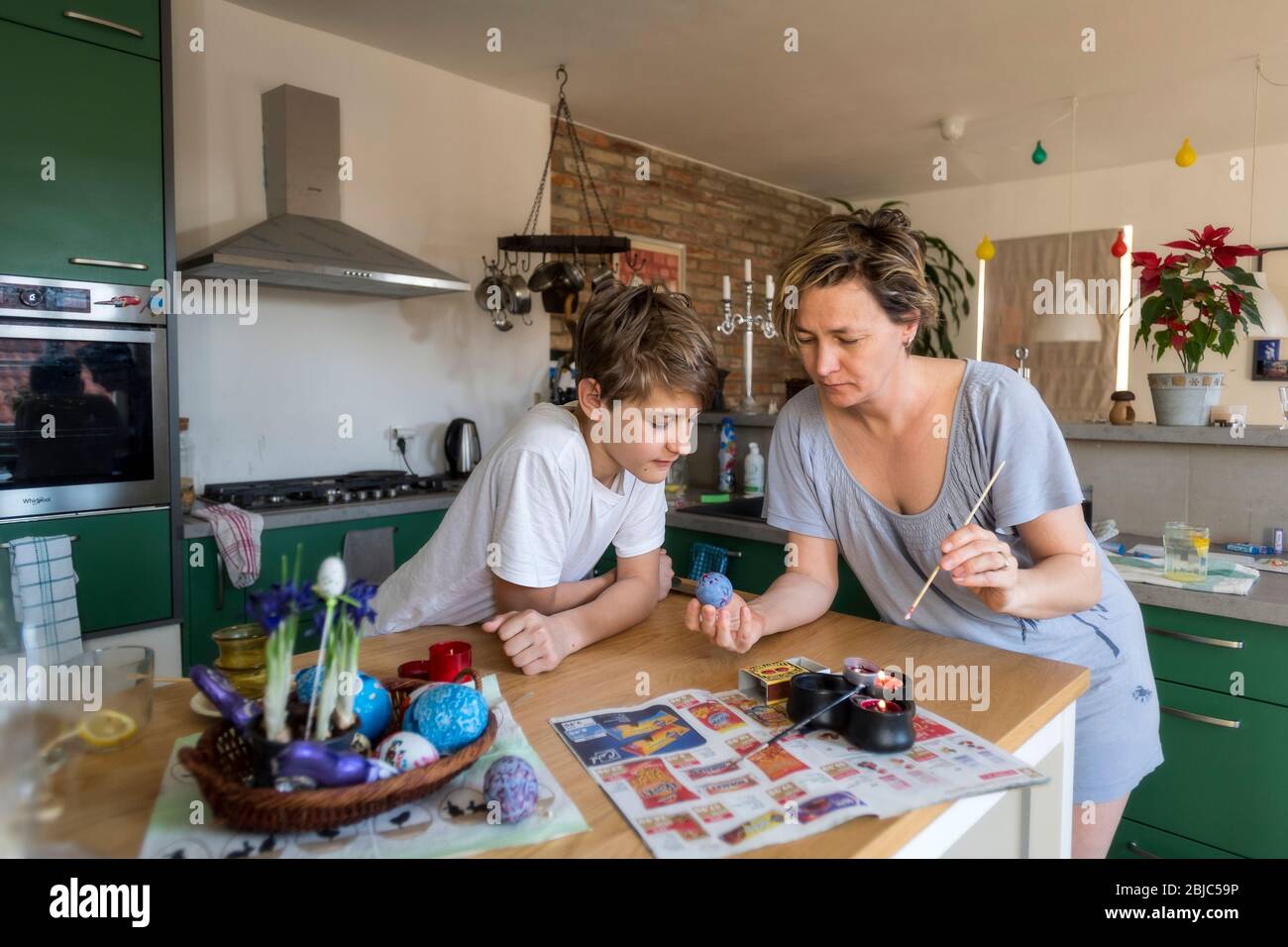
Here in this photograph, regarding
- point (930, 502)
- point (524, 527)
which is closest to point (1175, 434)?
point (930, 502)

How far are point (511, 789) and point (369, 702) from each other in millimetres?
197

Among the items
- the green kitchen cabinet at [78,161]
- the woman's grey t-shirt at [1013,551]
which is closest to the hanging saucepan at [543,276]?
the green kitchen cabinet at [78,161]

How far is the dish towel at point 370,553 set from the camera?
2.93 m

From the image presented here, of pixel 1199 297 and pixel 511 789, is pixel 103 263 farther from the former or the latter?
pixel 1199 297

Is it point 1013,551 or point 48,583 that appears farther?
point 48,583

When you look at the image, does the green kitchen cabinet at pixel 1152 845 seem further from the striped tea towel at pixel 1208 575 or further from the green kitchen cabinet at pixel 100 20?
the green kitchen cabinet at pixel 100 20

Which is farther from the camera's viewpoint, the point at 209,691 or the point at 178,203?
the point at 178,203

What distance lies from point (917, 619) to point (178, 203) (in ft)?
9.24

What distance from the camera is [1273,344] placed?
4.86m

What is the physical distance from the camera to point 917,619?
4.86 feet

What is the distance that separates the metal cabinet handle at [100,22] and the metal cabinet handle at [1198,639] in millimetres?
3124

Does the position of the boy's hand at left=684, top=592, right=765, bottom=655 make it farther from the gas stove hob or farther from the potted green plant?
the gas stove hob
